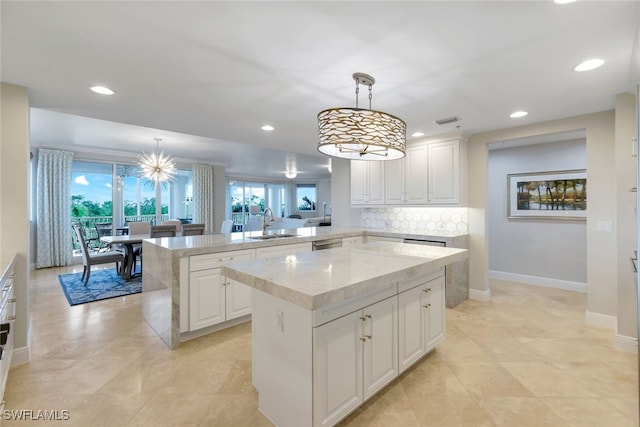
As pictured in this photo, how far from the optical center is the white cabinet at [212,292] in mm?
2809

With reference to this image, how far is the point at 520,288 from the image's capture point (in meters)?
4.59

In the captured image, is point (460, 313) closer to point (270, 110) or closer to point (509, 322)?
point (509, 322)

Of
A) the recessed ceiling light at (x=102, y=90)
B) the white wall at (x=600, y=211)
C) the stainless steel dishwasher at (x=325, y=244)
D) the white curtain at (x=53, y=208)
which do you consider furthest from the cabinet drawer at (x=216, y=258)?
the white curtain at (x=53, y=208)

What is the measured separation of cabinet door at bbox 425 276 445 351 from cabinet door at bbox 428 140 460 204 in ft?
6.47

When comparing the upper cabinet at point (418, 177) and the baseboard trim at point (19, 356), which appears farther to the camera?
the upper cabinet at point (418, 177)

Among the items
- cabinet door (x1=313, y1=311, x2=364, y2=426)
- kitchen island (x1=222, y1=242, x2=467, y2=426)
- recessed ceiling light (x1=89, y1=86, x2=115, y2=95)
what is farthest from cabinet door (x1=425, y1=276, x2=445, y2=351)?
recessed ceiling light (x1=89, y1=86, x2=115, y2=95)

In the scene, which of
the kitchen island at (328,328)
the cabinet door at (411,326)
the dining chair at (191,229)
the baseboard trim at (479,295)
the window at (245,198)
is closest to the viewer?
the kitchen island at (328,328)

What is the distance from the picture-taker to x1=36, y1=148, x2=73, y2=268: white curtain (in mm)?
6016

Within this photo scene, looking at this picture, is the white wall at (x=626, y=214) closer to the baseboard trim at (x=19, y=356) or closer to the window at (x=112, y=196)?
the baseboard trim at (x=19, y=356)

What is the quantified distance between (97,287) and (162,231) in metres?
1.29

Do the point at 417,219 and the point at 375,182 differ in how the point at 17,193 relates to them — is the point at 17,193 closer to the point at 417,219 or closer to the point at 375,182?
the point at 375,182

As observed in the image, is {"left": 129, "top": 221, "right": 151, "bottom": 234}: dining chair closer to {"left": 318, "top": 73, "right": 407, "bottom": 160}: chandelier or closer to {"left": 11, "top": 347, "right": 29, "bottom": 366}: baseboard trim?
{"left": 11, "top": 347, "right": 29, "bottom": 366}: baseboard trim

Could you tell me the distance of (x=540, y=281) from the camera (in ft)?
15.5

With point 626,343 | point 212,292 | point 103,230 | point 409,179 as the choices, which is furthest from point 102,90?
point 103,230
